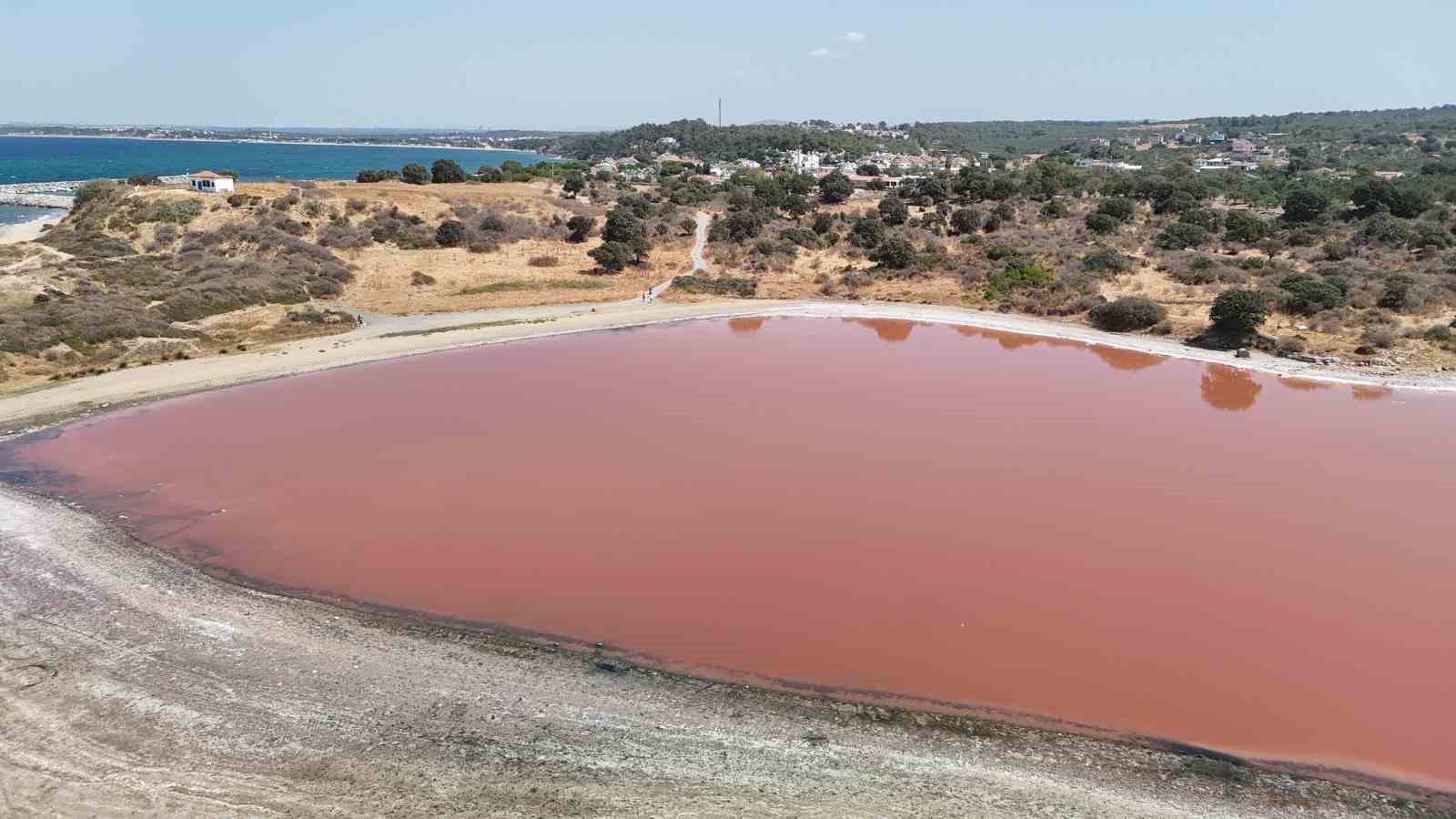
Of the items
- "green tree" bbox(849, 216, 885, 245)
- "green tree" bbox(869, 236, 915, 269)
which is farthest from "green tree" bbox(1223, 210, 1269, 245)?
"green tree" bbox(849, 216, 885, 245)

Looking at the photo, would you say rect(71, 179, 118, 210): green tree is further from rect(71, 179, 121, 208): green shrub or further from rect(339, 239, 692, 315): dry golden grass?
rect(339, 239, 692, 315): dry golden grass

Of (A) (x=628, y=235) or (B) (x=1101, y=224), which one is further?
(B) (x=1101, y=224)

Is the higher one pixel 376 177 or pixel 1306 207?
pixel 376 177

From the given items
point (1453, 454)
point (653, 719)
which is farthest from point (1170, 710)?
point (1453, 454)

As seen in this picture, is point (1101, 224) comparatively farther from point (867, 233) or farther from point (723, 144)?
point (723, 144)

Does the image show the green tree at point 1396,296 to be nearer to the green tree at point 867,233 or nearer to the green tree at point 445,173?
the green tree at point 867,233

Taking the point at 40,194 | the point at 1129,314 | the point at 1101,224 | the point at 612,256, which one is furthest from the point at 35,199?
the point at 1129,314

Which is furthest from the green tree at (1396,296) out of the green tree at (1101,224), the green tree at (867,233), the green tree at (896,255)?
the green tree at (867,233)
